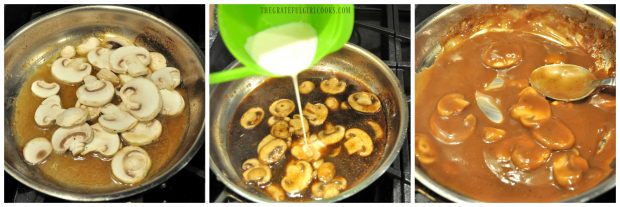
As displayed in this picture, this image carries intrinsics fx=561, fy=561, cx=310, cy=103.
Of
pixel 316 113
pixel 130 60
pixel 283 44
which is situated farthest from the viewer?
pixel 130 60

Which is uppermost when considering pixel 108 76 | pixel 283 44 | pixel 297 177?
pixel 283 44

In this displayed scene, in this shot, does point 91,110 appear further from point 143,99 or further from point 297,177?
point 297,177

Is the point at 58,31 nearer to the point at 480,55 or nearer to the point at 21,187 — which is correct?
the point at 21,187

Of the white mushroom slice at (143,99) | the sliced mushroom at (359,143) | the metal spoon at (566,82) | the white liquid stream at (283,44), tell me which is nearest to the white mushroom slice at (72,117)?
the white mushroom slice at (143,99)

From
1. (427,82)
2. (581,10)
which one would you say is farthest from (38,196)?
(581,10)

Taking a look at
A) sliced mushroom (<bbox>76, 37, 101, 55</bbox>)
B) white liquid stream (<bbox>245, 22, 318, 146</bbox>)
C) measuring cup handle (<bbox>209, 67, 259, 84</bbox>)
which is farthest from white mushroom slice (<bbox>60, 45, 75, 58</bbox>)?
white liquid stream (<bbox>245, 22, 318, 146</bbox>)

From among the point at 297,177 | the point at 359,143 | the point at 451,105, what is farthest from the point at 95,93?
the point at 451,105

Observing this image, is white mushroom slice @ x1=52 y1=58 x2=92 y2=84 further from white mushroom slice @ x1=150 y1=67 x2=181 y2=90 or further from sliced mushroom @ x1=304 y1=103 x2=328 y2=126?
sliced mushroom @ x1=304 y1=103 x2=328 y2=126

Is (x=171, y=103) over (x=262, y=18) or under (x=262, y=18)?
under

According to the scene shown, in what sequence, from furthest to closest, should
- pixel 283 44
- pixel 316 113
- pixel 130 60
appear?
1. pixel 130 60
2. pixel 316 113
3. pixel 283 44
